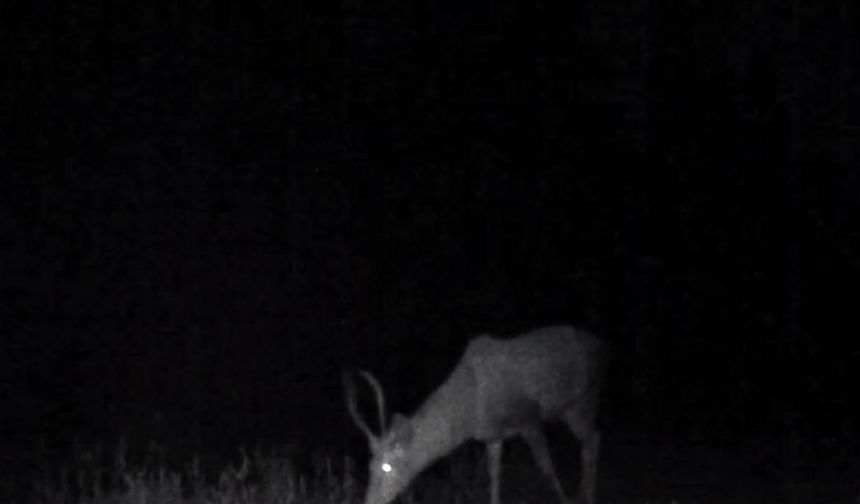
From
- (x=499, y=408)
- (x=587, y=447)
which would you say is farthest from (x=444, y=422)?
(x=587, y=447)

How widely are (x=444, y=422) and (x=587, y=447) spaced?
1516 mm

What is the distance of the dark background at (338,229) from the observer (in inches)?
890

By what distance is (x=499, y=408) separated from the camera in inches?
720

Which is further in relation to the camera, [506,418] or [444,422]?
[506,418]

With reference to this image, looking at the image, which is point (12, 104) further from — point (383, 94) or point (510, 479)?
point (510, 479)

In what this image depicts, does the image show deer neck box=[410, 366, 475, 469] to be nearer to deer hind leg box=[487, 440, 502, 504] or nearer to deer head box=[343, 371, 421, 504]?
deer head box=[343, 371, 421, 504]

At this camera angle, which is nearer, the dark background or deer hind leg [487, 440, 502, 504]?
deer hind leg [487, 440, 502, 504]

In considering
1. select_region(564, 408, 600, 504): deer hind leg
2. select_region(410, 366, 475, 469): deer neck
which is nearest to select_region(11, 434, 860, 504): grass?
select_region(564, 408, 600, 504): deer hind leg

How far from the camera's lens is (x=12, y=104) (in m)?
22.4

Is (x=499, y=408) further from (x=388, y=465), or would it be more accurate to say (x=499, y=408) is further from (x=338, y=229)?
(x=338, y=229)

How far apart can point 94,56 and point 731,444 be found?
8044mm

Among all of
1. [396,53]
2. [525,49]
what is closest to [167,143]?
[396,53]

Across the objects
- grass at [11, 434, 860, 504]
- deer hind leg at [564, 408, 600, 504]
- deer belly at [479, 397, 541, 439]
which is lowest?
grass at [11, 434, 860, 504]

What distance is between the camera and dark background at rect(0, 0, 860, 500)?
22.6m
